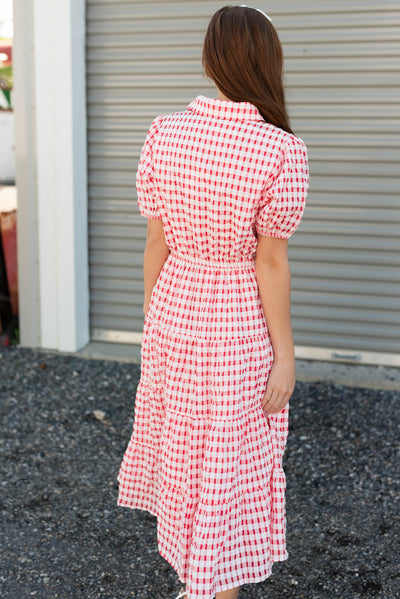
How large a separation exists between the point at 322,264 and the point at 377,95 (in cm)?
118

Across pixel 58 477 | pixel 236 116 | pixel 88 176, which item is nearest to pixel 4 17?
pixel 88 176

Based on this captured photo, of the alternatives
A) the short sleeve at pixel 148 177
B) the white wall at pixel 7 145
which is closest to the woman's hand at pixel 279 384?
the short sleeve at pixel 148 177

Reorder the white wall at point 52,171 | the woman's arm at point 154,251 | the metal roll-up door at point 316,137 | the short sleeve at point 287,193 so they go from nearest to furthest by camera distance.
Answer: the short sleeve at point 287,193
the woman's arm at point 154,251
the metal roll-up door at point 316,137
the white wall at point 52,171

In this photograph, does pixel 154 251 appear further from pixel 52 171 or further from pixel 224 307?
pixel 52 171

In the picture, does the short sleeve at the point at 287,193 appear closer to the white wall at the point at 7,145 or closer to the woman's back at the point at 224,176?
the woman's back at the point at 224,176

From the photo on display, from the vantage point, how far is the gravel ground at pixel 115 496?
9.64 feet

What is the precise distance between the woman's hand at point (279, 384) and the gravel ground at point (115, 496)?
3.34ft

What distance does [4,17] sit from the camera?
703 centimetres

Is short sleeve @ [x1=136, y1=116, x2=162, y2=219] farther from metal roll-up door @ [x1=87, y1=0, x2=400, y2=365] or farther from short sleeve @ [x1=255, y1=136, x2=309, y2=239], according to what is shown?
metal roll-up door @ [x1=87, y1=0, x2=400, y2=365]

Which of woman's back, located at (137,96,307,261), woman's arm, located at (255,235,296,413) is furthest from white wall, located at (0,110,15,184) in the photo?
woman's arm, located at (255,235,296,413)

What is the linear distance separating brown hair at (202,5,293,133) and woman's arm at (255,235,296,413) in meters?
0.35

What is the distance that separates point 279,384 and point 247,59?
938 mm

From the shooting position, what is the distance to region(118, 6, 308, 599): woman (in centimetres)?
203

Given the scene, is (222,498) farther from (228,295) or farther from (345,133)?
(345,133)
